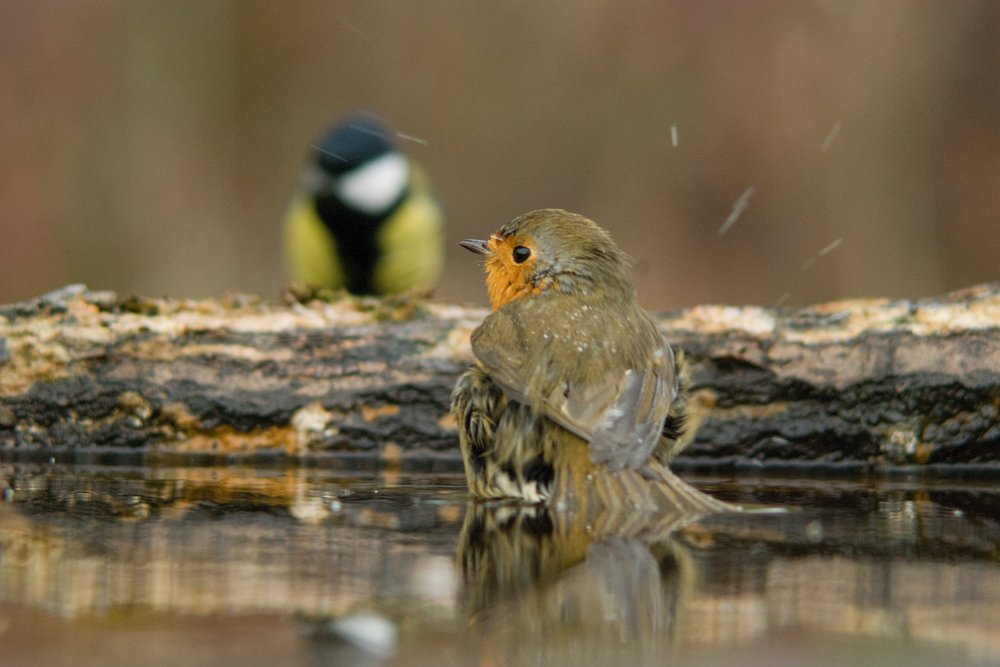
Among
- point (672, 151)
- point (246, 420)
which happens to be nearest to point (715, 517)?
point (246, 420)

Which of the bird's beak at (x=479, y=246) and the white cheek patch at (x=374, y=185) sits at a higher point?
the white cheek patch at (x=374, y=185)

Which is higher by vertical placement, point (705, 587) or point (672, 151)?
point (672, 151)

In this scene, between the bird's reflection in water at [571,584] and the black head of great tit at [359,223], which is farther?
the black head of great tit at [359,223]

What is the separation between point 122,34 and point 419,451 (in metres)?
7.90

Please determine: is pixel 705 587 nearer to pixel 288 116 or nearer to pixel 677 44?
pixel 677 44

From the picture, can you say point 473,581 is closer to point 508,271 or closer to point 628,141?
point 508,271

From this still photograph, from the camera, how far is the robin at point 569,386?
104 inches

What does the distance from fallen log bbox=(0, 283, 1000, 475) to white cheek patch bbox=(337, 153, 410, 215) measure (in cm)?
374

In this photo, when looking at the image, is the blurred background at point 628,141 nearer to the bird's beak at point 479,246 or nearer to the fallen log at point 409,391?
the fallen log at point 409,391

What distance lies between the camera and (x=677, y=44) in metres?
10.3

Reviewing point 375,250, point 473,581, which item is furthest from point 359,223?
point 473,581

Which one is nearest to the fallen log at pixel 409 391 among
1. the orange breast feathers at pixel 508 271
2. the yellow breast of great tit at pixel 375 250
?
the orange breast feathers at pixel 508 271

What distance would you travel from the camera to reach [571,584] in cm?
192

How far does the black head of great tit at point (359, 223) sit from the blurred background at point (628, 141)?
7.71 ft
